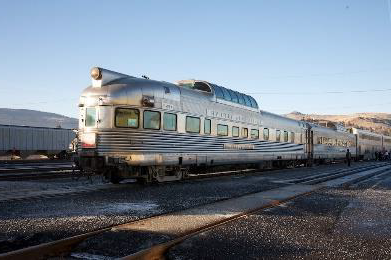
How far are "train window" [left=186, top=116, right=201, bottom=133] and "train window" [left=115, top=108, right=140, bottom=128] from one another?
116 inches

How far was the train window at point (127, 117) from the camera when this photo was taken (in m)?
14.6

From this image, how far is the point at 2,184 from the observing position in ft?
52.0

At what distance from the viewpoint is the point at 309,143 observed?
3447cm

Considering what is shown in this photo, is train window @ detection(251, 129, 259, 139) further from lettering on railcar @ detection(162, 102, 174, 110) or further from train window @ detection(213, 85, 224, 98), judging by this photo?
lettering on railcar @ detection(162, 102, 174, 110)

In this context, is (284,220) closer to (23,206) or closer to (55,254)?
(55,254)

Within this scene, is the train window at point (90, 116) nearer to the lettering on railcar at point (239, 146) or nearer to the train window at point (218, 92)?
the train window at point (218, 92)

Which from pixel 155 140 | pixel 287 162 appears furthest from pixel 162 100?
pixel 287 162

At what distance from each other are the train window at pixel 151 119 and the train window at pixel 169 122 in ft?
1.27

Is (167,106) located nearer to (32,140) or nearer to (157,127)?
(157,127)

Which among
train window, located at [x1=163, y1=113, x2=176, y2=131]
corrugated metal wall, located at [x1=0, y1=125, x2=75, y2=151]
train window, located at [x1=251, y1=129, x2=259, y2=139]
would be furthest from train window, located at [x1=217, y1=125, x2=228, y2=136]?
corrugated metal wall, located at [x1=0, y1=125, x2=75, y2=151]

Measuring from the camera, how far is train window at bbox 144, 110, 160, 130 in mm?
15148

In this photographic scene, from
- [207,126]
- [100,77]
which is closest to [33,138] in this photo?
[207,126]

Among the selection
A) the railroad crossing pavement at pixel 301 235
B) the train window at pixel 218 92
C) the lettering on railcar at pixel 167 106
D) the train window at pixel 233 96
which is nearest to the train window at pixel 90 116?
the lettering on railcar at pixel 167 106

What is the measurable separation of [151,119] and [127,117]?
1.00 m
